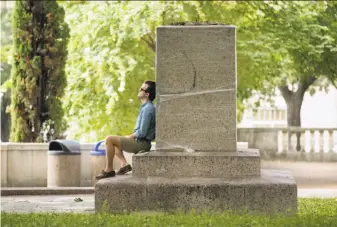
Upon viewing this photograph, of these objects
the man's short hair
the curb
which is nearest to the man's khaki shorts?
the man's short hair

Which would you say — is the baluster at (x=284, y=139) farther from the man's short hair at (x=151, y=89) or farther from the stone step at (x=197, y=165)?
the stone step at (x=197, y=165)

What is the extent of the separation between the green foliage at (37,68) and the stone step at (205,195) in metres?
11.8

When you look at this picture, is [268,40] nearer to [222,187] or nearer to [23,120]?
[23,120]

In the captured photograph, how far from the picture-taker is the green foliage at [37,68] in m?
24.6

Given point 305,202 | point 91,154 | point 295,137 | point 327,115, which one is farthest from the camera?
point 327,115

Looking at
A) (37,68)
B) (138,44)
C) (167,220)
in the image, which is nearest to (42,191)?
(37,68)

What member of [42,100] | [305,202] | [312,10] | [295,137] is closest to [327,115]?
[295,137]

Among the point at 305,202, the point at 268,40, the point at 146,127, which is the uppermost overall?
the point at 268,40

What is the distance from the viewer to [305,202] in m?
16.6

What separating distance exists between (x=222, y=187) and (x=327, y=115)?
54.4 m

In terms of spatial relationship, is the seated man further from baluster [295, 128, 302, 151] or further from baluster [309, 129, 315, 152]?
baluster [295, 128, 302, 151]

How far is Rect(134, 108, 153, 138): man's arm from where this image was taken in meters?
14.0

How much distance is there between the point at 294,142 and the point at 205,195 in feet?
89.8

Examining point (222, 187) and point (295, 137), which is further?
point (295, 137)
